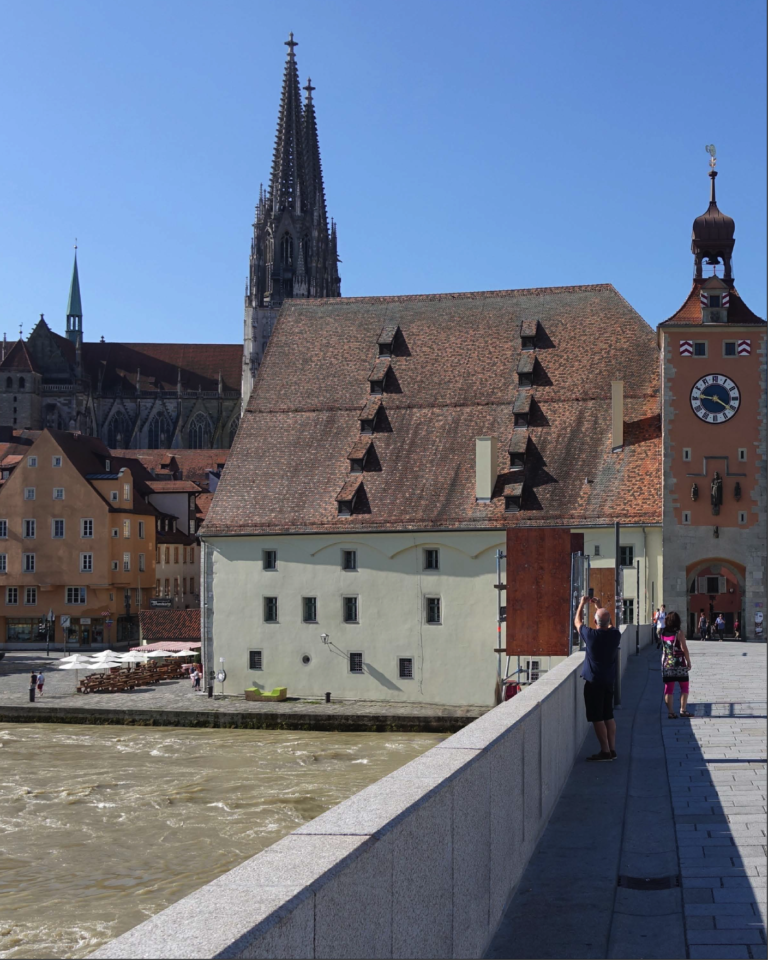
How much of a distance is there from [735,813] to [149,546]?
75.5m

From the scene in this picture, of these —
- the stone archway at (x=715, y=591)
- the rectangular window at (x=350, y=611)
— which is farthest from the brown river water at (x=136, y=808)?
the stone archway at (x=715, y=591)

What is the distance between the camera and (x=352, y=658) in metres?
50.2

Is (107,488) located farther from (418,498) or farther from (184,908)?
(184,908)

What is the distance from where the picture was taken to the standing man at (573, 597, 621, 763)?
39.9 feet

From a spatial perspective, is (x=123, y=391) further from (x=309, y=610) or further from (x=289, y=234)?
(x=309, y=610)

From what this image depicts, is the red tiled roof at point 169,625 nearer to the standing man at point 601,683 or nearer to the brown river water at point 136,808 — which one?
the brown river water at point 136,808

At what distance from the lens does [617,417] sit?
5034 centimetres

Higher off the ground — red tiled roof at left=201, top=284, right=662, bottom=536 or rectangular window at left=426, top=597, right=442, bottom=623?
red tiled roof at left=201, top=284, right=662, bottom=536

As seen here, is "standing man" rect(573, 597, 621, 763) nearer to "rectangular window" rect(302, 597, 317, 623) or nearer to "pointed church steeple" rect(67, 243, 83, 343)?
"rectangular window" rect(302, 597, 317, 623)

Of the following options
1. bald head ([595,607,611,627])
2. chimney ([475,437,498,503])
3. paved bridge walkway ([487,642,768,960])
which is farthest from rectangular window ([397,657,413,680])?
bald head ([595,607,611,627])

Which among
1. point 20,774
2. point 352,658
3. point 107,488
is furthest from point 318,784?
point 107,488

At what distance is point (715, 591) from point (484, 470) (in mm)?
15413

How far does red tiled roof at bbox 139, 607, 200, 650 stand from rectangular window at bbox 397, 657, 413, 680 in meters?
17.9

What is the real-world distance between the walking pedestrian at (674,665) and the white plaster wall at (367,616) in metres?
31.9
